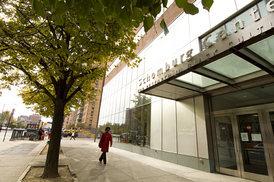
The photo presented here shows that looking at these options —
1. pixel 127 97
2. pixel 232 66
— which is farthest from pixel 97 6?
pixel 127 97

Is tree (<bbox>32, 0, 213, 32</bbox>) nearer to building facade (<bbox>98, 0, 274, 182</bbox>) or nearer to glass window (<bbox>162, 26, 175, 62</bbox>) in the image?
building facade (<bbox>98, 0, 274, 182</bbox>)

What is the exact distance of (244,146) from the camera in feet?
20.4

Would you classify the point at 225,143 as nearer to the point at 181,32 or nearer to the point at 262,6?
the point at 262,6

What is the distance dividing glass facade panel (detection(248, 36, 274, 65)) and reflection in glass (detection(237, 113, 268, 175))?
281cm

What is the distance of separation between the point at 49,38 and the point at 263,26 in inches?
276

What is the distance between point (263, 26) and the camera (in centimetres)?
340

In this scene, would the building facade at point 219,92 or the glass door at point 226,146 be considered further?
the glass door at point 226,146

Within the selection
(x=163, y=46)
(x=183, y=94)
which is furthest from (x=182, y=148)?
(x=163, y=46)

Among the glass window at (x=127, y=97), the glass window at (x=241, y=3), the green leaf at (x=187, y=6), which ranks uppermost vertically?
the glass window at (x=241, y=3)

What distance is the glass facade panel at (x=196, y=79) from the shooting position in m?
6.46

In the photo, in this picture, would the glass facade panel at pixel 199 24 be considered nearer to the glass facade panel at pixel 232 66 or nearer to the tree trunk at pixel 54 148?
the glass facade panel at pixel 232 66

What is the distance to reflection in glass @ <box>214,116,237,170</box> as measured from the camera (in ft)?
21.5

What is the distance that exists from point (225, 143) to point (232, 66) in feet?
12.3

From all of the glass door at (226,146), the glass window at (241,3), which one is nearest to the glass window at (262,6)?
the glass window at (241,3)
